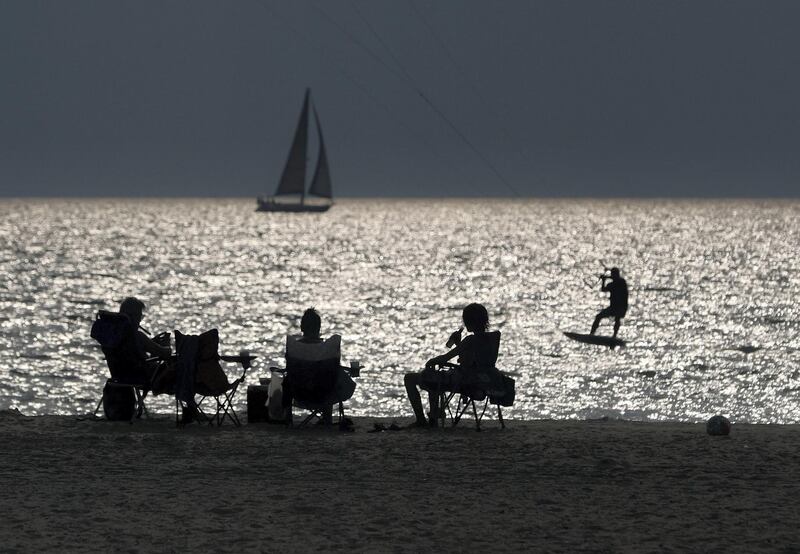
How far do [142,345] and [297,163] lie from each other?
4179 inches

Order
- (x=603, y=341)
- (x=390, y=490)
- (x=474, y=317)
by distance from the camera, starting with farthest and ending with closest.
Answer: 1. (x=603, y=341)
2. (x=474, y=317)
3. (x=390, y=490)

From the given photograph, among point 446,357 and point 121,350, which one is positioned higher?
point 446,357

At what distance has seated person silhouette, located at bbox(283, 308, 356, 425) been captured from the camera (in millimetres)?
10305

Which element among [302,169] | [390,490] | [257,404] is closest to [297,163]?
[302,169]

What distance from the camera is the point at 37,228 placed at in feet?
512

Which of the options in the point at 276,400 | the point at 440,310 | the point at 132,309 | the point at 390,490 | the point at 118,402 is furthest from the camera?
the point at 440,310

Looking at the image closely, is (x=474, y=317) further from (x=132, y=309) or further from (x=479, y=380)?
(x=132, y=309)

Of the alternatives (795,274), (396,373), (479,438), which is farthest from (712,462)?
(795,274)

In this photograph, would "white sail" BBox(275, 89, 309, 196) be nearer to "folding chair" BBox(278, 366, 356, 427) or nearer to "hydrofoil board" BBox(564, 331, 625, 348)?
"hydrofoil board" BBox(564, 331, 625, 348)

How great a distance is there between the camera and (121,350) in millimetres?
10477

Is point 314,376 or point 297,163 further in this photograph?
point 297,163

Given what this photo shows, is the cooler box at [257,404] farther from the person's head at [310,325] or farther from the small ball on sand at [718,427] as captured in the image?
the small ball on sand at [718,427]

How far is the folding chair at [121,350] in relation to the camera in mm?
10359

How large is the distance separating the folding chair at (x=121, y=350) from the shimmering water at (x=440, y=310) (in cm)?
994
